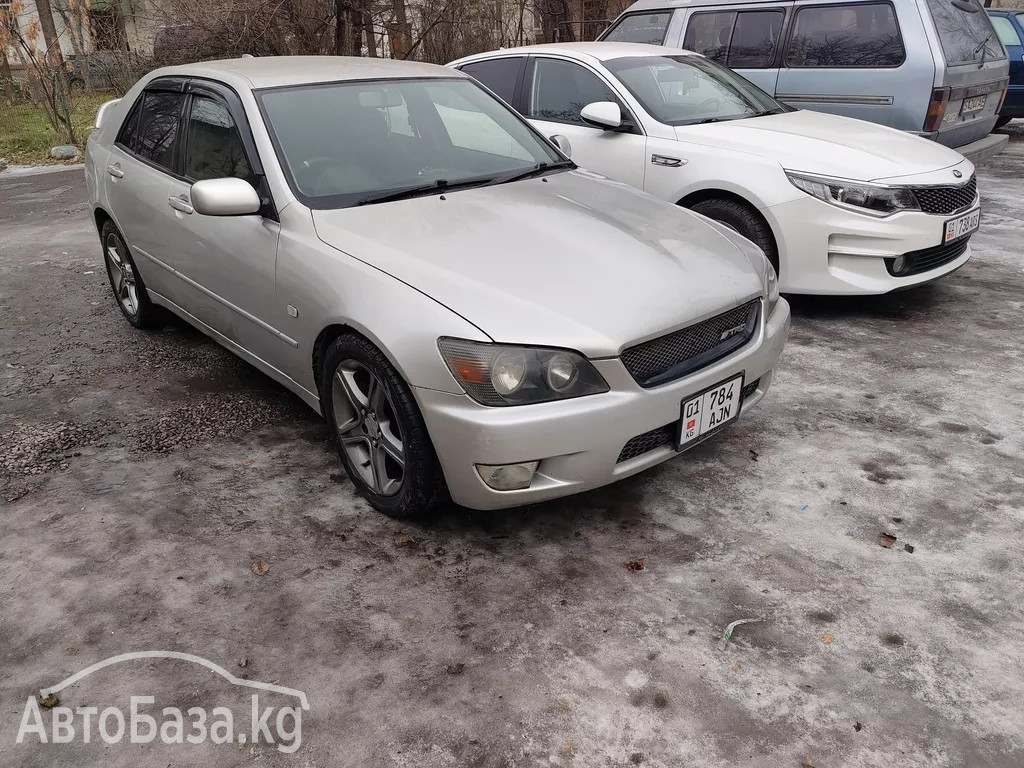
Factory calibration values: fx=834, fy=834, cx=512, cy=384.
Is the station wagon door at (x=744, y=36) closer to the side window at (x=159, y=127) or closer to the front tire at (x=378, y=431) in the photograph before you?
the side window at (x=159, y=127)

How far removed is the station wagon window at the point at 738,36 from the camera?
7.26 meters

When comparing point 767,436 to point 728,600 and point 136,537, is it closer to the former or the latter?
point 728,600

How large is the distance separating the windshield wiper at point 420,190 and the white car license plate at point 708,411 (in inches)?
56.8

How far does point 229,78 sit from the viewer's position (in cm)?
386

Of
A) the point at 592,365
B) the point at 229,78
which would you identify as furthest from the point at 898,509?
the point at 229,78

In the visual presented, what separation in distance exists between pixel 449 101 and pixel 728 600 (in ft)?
9.05

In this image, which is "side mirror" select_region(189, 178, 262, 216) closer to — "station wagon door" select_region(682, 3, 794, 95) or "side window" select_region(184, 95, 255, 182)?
"side window" select_region(184, 95, 255, 182)

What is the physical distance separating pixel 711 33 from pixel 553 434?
6134mm

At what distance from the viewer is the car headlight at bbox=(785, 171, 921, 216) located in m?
4.70

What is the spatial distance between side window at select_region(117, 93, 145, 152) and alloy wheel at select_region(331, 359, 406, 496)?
248 cm

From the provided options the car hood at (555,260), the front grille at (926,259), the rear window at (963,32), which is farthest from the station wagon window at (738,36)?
the car hood at (555,260)

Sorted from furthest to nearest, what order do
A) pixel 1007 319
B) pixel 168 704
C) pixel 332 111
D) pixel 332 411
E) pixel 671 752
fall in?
pixel 1007 319 → pixel 332 111 → pixel 332 411 → pixel 168 704 → pixel 671 752

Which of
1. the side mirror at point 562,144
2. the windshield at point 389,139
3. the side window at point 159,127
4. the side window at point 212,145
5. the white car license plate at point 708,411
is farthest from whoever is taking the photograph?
the side mirror at point 562,144

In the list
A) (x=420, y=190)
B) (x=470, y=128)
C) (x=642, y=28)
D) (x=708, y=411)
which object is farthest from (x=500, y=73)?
(x=708, y=411)
